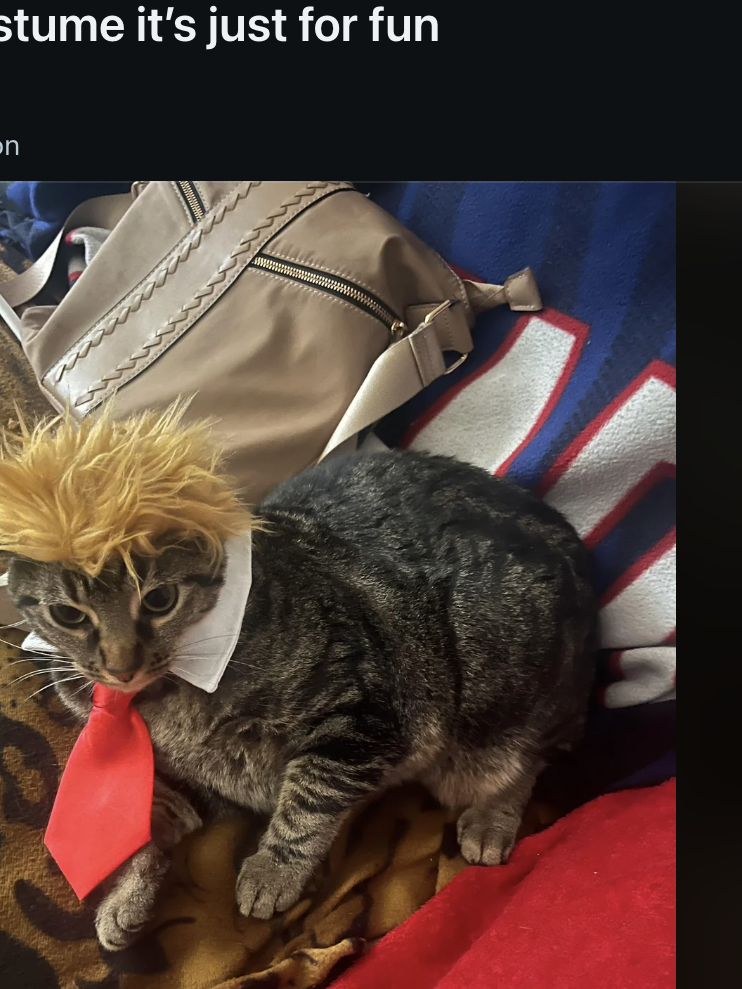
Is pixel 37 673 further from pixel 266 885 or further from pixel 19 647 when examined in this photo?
pixel 266 885

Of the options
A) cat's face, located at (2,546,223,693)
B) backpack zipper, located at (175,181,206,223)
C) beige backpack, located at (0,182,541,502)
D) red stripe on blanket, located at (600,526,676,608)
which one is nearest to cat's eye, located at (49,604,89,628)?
cat's face, located at (2,546,223,693)

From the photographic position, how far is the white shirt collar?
1.48 feet

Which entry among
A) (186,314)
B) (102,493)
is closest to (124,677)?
(102,493)

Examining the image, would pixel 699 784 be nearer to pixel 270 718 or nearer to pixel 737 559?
pixel 737 559

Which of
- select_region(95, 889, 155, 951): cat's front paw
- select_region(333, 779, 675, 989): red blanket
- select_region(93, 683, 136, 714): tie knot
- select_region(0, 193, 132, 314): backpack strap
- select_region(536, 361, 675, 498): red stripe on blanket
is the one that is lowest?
select_region(333, 779, 675, 989): red blanket

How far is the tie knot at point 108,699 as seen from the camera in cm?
45

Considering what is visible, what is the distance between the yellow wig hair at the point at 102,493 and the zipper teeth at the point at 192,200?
0.52 feet

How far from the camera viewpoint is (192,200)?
1.45 feet

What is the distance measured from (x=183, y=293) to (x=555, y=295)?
0.29 metres

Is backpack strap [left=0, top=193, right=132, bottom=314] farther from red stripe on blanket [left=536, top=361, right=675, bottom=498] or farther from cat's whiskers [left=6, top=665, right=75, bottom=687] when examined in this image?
red stripe on blanket [left=536, top=361, right=675, bottom=498]

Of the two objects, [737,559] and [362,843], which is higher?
[737,559]

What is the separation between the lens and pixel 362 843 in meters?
0.50
